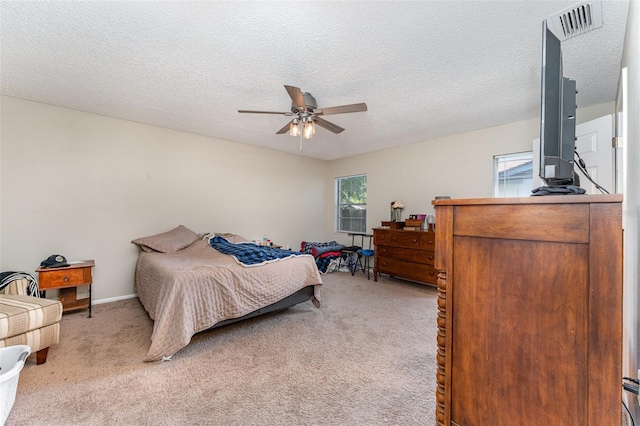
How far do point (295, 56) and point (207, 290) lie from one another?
6.97ft

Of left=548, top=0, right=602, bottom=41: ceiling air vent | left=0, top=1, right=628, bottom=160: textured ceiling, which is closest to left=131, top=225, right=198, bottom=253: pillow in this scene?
left=0, top=1, right=628, bottom=160: textured ceiling

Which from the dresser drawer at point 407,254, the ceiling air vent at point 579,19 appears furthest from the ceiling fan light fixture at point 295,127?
the dresser drawer at point 407,254

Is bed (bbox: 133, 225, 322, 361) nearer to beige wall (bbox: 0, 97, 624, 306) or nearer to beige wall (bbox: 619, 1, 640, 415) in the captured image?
beige wall (bbox: 0, 97, 624, 306)

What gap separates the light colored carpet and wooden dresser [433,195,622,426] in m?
0.99

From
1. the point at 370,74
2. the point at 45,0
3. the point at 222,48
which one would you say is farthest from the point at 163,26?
the point at 370,74

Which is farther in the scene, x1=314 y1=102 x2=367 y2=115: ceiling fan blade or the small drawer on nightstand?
the small drawer on nightstand

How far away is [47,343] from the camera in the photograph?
2.07 m

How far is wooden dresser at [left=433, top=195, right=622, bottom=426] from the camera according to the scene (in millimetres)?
649

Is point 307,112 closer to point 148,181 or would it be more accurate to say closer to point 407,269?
point 148,181

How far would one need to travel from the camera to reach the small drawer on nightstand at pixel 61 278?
2.83m

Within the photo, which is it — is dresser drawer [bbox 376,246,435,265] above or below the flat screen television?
below

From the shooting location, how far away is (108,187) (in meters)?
3.63

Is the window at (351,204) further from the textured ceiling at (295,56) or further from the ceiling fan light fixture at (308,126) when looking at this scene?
the ceiling fan light fixture at (308,126)

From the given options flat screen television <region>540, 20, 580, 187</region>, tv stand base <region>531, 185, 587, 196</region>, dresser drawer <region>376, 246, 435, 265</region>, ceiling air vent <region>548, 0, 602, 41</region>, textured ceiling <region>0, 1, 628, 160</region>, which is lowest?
dresser drawer <region>376, 246, 435, 265</region>
